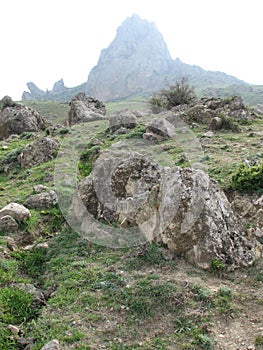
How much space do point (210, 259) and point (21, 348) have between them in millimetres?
3678

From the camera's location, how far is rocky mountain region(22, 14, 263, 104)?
465 feet

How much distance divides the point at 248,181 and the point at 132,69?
516ft

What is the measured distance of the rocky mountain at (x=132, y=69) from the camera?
142 meters

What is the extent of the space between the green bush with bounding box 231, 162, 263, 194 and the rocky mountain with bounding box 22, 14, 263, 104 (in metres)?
124

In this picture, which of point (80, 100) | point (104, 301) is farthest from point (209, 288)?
point (80, 100)

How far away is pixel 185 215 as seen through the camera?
6738 millimetres

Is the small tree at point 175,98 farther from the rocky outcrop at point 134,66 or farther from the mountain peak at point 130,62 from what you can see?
the mountain peak at point 130,62

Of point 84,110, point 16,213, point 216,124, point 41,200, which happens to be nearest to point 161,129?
point 216,124

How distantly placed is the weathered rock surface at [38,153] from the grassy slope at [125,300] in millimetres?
8087

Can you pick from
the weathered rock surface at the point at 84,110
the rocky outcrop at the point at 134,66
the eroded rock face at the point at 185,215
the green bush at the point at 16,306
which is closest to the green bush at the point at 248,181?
the eroded rock face at the point at 185,215

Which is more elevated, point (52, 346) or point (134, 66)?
point (134, 66)

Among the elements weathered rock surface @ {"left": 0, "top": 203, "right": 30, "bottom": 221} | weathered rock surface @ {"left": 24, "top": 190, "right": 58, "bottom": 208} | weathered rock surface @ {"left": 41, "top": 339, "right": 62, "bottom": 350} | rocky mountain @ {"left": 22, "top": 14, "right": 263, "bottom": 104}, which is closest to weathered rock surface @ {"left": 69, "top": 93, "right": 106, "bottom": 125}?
weathered rock surface @ {"left": 24, "top": 190, "right": 58, "bottom": 208}

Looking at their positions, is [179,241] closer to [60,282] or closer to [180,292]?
[180,292]

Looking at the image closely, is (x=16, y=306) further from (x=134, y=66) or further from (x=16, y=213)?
(x=134, y=66)
